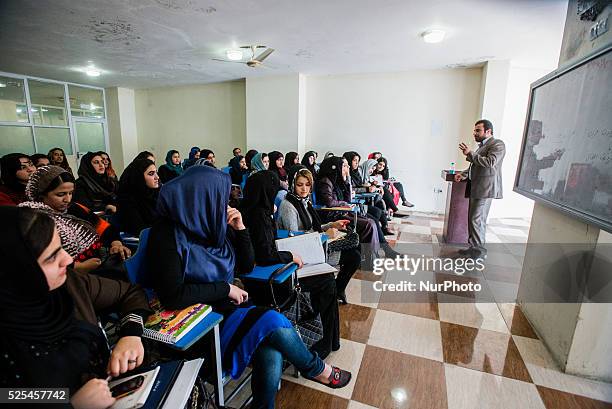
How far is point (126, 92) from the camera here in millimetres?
7766

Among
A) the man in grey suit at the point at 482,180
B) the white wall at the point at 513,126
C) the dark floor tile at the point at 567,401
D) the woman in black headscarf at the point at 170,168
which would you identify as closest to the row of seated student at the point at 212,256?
the dark floor tile at the point at 567,401

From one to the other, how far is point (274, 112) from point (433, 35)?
346cm

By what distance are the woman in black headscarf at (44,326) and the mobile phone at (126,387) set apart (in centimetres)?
5

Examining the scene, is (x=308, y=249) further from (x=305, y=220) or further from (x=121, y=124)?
(x=121, y=124)

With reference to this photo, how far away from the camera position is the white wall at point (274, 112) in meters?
6.05

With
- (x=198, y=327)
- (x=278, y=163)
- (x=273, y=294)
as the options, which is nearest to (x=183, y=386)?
(x=198, y=327)

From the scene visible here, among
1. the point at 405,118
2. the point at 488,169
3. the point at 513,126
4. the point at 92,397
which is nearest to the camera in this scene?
the point at 92,397

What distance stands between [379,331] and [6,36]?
5.72 meters

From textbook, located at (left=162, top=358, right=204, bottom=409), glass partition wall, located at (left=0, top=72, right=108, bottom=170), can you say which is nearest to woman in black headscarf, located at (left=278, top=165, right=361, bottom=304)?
textbook, located at (left=162, top=358, right=204, bottom=409)

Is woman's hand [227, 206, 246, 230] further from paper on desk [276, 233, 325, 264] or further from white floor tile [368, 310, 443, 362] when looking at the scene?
white floor tile [368, 310, 443, 362]

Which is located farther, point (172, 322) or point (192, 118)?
point (192, 118)

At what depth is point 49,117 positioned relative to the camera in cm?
670

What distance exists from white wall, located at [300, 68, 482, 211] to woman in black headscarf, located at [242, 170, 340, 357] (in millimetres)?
4458

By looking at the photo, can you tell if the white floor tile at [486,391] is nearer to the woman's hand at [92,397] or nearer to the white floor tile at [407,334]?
the white floor tile at [407,334]
